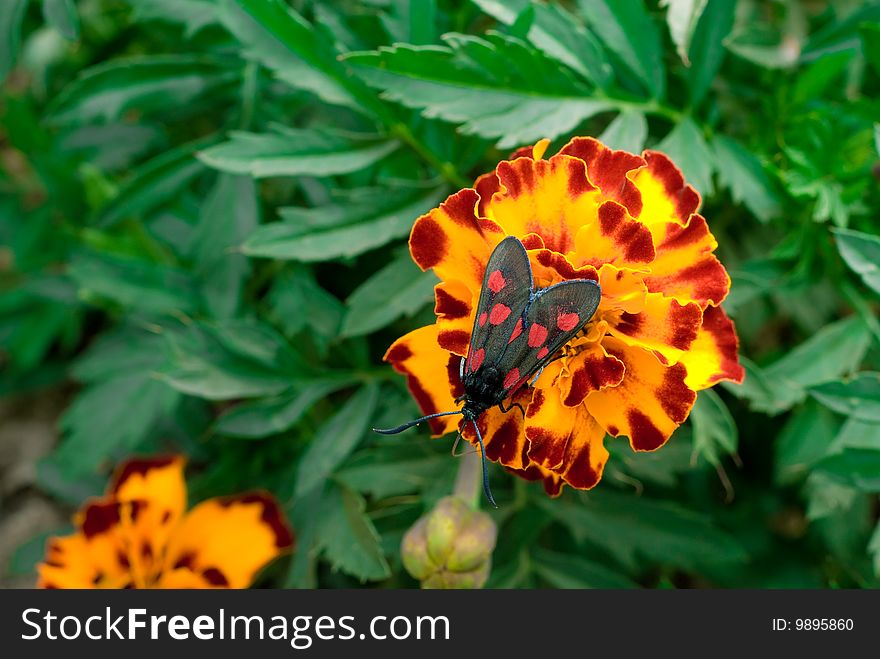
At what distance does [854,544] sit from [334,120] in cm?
106

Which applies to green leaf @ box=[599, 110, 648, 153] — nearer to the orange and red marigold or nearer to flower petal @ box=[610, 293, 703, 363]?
the orange and red marigold

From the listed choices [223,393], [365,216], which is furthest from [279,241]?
[223,393]

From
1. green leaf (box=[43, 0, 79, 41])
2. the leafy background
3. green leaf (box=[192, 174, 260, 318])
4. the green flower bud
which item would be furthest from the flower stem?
green leaf (box=[43, 0, 79, 41])

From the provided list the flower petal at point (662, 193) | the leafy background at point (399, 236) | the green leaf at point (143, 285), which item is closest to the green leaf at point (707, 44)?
the leafy background at point (399, 236)

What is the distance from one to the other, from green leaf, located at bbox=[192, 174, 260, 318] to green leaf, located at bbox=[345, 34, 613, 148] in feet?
1.08

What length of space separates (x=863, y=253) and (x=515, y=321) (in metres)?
0.52

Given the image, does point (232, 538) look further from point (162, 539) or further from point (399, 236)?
point (399, 236)

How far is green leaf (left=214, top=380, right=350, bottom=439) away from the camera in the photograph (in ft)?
4.07

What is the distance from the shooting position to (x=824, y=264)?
1.23 meters

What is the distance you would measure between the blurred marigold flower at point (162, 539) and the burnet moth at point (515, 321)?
589 mm

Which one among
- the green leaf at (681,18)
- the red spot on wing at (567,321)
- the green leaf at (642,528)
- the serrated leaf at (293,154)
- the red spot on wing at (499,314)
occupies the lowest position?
the green leaf at (642,528)

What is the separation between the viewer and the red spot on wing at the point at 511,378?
2.47 feet

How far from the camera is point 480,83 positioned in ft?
3.42

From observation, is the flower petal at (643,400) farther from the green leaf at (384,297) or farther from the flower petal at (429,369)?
the green leaf at (384,297)
